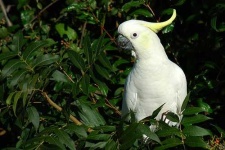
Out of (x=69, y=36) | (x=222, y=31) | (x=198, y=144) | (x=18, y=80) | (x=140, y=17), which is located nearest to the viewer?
(x=198, y=144)

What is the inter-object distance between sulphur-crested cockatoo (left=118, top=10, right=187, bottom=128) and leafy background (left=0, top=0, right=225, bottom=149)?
10 cm

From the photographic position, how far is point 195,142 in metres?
1.94

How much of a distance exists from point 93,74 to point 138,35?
0.27 m

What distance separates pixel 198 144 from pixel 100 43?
54 centimetres

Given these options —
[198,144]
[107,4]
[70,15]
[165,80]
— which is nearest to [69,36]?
[70,15]

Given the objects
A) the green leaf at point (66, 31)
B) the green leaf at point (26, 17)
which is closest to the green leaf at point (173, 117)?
the green leaf at point (66, 31)

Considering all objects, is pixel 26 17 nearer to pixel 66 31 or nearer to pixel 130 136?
pixel 66 31

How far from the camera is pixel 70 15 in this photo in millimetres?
3166

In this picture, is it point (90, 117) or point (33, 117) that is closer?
point (33, 117)

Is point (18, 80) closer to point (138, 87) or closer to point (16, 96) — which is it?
point (16, 96)

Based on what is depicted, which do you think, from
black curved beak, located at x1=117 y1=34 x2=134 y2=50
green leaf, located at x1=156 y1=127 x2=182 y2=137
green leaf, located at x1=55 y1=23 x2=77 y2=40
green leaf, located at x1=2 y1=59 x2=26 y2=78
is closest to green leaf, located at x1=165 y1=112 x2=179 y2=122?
green leaf, located at x1=156 y1=127 x2=182 y2=137

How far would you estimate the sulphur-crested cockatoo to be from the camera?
7.08ft

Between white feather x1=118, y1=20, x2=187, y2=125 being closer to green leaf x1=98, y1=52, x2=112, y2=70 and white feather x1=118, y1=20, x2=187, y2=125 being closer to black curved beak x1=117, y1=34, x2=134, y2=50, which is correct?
black curved beak x1=117, y1=34, x2=134, y2=50

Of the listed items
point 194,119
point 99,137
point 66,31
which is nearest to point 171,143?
point 194,119
